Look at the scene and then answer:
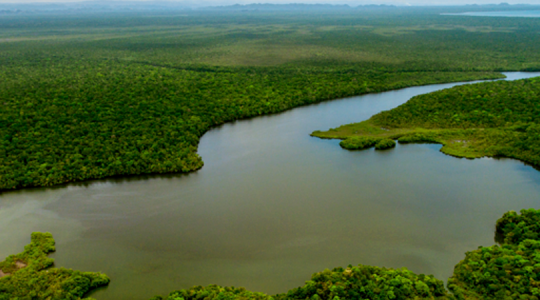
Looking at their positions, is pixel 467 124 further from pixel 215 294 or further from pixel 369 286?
pixel 215 294

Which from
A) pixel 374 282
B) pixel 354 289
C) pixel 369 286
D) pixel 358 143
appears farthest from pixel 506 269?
pixel 358 143

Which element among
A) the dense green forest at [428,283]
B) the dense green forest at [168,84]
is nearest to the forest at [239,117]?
the dense green forest at [428,283]

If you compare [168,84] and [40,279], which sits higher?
[168,84]

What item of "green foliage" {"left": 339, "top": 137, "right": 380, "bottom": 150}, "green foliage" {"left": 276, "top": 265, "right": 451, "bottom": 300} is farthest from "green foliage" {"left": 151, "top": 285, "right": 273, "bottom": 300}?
"green foliage" {"left": 339, "top": 137, "right": 380, "bottom": 150}

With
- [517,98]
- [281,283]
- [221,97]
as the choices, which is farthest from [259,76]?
[281,283]

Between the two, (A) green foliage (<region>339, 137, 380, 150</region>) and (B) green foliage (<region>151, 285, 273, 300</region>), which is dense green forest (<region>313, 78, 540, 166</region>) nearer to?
(A) green foliage (<region>339, 137, 380, 150</region>)

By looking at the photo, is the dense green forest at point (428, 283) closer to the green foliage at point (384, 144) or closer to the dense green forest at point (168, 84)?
the dense green forest at point (168, 84)
